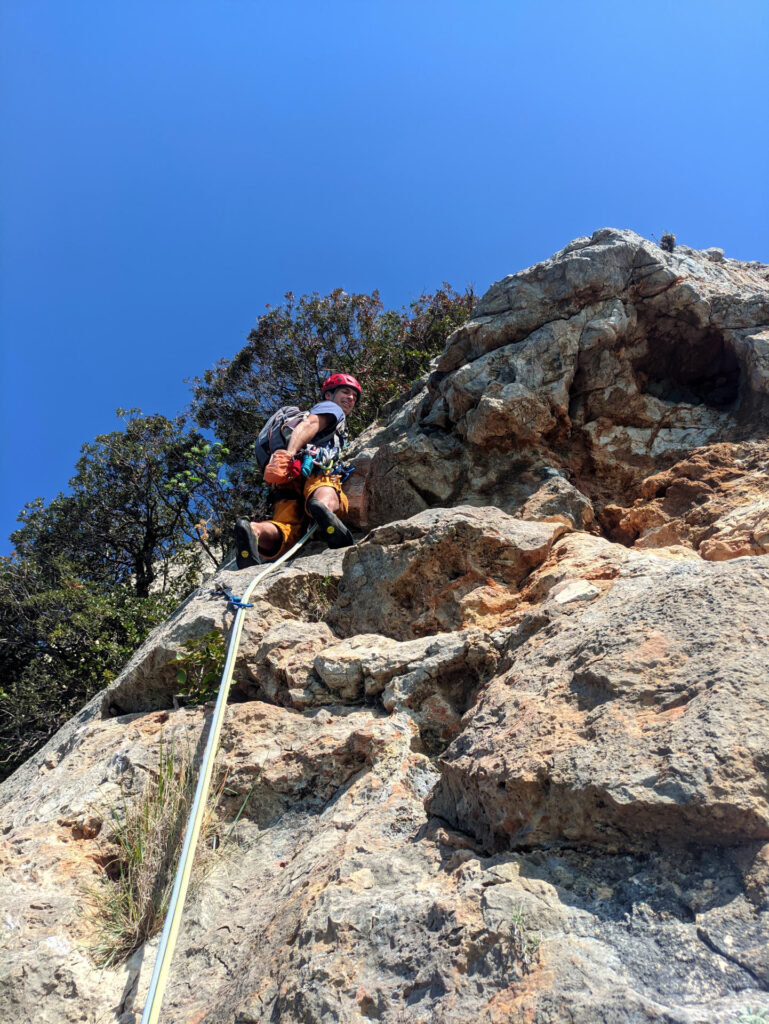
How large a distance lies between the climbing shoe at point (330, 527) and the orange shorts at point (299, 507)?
12.2 inches

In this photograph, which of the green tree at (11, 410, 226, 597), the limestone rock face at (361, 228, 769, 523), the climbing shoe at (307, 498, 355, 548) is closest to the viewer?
the limestone rock face at (361, 228, 769, 523)

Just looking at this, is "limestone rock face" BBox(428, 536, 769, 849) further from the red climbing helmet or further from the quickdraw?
the red climbing helmet

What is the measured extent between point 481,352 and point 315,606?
2.74 metres

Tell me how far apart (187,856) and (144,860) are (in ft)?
1.06

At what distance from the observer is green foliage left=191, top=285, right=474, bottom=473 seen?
1107cm

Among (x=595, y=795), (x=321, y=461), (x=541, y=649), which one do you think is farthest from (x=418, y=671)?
(x=321, y=461)

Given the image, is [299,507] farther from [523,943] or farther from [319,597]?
[523,943]

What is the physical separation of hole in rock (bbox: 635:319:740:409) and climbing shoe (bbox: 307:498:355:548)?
2706 mm

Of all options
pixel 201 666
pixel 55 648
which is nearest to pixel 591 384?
pixel 201 666

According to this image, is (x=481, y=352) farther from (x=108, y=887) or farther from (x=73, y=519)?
Answer: (x=73, y=519)

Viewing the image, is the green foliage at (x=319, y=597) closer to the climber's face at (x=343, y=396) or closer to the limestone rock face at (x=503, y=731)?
the limestone rock face at (x=503, y=731)

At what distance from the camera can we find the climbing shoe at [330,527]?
5.44m

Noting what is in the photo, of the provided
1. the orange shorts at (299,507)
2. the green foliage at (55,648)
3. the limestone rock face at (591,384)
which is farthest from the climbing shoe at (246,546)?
the green foliage at (55,648)

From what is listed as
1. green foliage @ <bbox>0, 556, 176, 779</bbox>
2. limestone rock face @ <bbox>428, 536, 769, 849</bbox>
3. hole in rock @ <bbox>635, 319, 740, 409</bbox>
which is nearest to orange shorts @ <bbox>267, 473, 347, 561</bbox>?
hole in rock @ <bbox>635, 319, 740, 409</bbox>
